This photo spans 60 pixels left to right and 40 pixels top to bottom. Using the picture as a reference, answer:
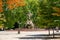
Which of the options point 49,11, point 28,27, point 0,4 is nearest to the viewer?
point 0,4

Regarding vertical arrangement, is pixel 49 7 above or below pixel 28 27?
above

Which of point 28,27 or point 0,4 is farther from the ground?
point 0,4

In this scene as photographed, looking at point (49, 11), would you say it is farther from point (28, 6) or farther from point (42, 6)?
point (28, 6)

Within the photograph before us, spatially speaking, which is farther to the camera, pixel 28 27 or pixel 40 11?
pixel 28 27

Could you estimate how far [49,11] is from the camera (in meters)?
33.9

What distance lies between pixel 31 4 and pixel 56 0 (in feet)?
55.8

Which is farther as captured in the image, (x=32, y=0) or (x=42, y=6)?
(x=32, y=0)

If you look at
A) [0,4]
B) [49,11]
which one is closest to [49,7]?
[49,11]

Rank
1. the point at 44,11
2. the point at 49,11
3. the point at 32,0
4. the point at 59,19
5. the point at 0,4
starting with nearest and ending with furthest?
the point at 0,4 < the point at 59,19 < the point at 49,11 < the point at 44,11 < the point at 32,0

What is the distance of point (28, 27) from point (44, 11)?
4351 centimetres

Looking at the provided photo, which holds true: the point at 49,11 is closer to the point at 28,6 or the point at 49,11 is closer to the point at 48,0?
the point at 48,0

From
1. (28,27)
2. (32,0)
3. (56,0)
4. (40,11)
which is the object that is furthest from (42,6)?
(28,27)

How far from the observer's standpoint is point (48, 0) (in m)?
34.7

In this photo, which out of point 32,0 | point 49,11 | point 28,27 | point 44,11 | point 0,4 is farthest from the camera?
point 28,27
